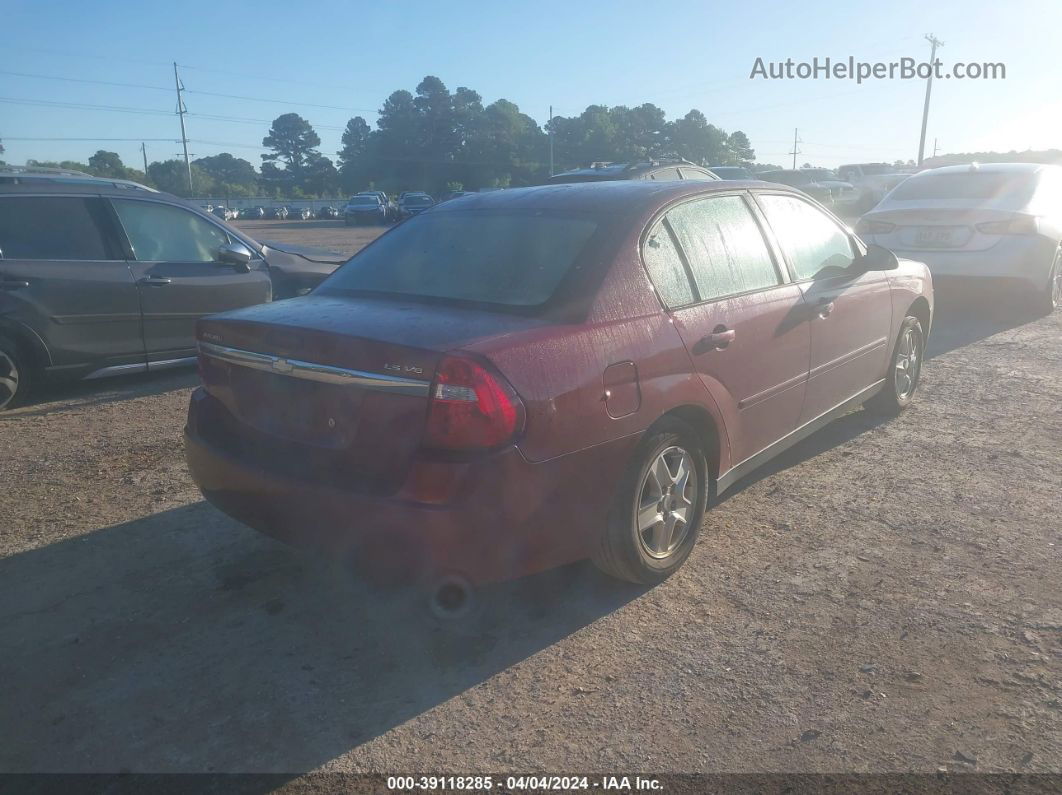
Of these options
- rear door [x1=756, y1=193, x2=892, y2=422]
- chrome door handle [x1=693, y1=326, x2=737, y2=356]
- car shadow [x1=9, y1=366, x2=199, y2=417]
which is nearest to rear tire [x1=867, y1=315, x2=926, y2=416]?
rear door [x1=756, y1=193, x2=892, y2=422]

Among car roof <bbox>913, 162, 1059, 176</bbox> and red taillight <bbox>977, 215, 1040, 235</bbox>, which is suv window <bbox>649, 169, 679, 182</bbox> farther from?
red taillight <bbox>977, 215, 1040, 235</bbox>

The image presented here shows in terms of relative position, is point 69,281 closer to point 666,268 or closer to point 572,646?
point 666,268

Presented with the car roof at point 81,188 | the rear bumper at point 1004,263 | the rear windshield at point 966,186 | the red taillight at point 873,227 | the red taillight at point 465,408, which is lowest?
the rear bumper at point 1004,263

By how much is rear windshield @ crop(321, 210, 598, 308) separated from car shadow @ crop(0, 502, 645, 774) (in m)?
1.20

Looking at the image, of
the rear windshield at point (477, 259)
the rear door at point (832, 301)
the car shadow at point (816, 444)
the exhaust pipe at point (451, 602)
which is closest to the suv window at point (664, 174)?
the car shadow at point (816, 444)

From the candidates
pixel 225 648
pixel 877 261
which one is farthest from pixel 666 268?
pixel 225 648

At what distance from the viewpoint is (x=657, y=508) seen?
3443 millimetres

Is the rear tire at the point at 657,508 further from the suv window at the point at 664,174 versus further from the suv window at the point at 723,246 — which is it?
the suv window at the point at 664,174

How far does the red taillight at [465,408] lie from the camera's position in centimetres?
276

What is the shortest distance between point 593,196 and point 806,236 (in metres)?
1.45

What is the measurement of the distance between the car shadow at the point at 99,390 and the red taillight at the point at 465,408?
4.57m

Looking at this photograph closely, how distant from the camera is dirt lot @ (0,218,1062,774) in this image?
8.48 ft

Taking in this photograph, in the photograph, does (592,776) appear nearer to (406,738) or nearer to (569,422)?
(406,738)

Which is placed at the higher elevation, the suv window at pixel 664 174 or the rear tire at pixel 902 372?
the suv window at pixel 664 174
